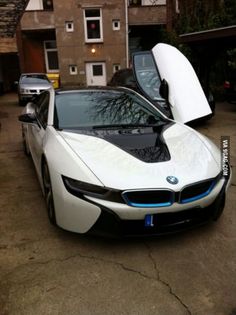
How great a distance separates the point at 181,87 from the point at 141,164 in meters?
2.02

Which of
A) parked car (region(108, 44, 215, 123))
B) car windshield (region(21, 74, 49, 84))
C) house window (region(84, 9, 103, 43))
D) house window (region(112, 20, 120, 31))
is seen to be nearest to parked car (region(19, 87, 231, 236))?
parked car (region(108, 44, 215, 123))

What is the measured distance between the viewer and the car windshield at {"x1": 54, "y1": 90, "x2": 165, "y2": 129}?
369 cm

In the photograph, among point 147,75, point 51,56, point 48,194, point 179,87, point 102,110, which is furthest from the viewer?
point 51,56

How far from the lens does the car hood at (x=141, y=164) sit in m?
2.62

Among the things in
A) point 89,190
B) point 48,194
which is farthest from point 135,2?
point 89,190

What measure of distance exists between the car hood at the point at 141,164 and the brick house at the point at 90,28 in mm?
17410

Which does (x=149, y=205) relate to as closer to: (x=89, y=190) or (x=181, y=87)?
(x=89, y=190)

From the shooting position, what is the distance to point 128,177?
263cm

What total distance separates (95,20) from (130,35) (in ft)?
9.50

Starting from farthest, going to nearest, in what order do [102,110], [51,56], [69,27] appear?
[51,56] < [69,27] < [102,110]

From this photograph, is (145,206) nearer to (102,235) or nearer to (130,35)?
(102,235)

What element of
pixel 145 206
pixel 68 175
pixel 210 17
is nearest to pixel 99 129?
pixel 68 175

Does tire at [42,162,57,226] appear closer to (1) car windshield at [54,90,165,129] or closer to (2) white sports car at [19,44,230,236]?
(2) white sports car at [19,44,230,236]

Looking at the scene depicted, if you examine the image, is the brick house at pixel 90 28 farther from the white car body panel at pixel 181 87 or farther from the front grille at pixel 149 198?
the front grille at pixel 149 198
